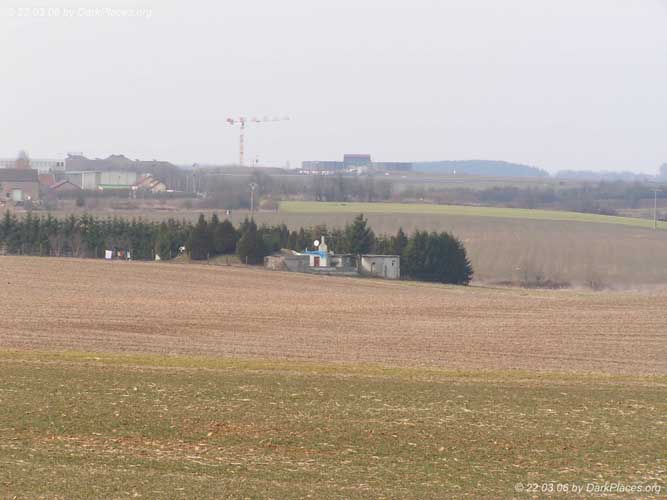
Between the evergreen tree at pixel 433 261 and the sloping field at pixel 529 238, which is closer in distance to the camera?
the evergreen tree at pixel 433 261

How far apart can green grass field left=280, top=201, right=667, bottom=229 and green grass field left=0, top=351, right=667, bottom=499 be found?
292ft

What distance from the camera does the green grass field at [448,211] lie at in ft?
352

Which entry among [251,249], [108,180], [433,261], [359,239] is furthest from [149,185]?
[433,261]

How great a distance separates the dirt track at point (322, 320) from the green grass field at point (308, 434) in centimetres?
724

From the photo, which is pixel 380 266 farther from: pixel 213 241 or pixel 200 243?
pixel 200 243

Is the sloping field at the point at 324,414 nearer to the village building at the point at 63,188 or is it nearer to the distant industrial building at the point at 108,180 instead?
the village building at the point at 63,188

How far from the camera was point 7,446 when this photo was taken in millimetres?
12375

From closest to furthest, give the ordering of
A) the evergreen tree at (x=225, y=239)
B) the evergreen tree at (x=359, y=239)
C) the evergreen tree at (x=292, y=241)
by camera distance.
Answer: the evergreen tree at (x=225, y=239) < the evergreen tree at (x=359, y=239) < the evergreen tree at (x=292, y=241)

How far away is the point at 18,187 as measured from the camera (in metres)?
126

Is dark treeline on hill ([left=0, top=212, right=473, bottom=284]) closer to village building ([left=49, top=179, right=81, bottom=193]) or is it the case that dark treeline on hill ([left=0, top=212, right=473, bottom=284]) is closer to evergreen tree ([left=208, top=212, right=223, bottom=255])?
evergreen tree ([left=208, top=212, right=223, bottom=255])

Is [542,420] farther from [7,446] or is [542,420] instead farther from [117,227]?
[117,227]

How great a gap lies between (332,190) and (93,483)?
124m

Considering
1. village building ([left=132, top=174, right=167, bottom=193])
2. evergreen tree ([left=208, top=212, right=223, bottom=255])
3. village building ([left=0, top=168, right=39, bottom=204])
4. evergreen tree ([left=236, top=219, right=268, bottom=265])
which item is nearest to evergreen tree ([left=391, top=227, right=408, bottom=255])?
evergreen tree ([left=236, top=219, right=268, bottom=265])

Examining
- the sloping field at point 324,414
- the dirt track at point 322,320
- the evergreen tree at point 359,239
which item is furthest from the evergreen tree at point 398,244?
the sloping field at point 324,414
